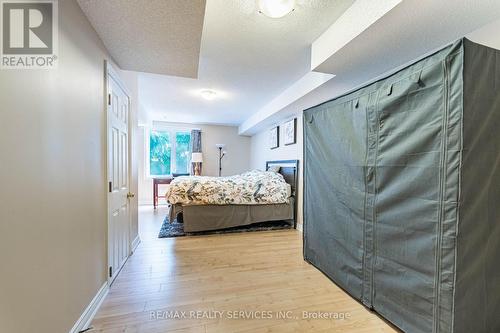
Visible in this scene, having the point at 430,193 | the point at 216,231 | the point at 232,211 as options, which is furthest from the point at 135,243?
the point at 430,193

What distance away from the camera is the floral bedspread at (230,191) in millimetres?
3689

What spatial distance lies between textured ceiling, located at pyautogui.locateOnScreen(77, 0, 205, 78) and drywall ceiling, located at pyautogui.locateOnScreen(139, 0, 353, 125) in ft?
1.30

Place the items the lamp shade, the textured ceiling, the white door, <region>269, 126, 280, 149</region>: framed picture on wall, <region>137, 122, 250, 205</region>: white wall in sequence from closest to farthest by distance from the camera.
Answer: the textured ceiling, the white door, <region>269, 126, 280, 149</region>: framed picture on wall, the lamp shade, <region>137, 122, 250, 205</region>: white wall

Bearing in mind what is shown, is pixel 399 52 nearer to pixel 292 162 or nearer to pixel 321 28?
pixel 321 28

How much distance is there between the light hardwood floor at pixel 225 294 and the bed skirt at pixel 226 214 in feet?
1.94

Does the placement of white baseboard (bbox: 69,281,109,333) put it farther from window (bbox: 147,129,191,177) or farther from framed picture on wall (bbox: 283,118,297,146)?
window (bbox: 147,129,191,177)

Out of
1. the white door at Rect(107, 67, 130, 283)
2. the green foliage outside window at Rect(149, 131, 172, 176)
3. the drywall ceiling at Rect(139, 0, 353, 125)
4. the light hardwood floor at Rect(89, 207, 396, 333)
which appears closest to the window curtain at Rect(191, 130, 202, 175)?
the green foliage outside window at Rect(149, 131, 172, 176)

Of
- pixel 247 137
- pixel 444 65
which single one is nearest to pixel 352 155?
pixel 444 65

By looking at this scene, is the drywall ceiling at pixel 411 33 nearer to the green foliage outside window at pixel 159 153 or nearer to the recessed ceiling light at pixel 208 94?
the recessed ceiling light at pixel 208 94

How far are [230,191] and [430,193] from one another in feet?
9.70

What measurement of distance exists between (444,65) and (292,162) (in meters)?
3.20

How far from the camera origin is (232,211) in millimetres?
3938

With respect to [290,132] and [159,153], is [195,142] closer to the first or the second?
[159,153]

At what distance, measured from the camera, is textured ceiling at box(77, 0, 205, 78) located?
141cm
